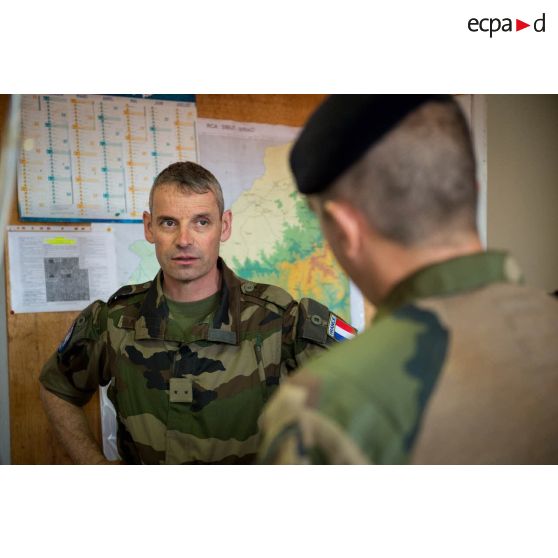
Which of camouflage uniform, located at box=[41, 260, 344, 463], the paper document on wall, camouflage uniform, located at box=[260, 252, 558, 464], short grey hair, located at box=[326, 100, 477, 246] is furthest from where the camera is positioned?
the paper document on wall

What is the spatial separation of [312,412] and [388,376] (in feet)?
0.24

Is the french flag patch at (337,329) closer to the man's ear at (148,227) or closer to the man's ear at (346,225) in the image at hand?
the man's ear at (148,227)

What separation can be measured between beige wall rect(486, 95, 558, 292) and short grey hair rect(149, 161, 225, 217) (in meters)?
0.73

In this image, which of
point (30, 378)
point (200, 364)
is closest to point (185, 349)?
point (200, 364)

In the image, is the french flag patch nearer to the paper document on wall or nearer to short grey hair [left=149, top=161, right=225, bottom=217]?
short grey hair [left=149, top=161, right=225, bottom=217]

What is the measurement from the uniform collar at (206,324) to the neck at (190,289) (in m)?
0.02

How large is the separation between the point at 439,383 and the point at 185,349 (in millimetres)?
829

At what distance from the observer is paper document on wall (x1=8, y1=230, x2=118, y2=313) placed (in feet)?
4.33

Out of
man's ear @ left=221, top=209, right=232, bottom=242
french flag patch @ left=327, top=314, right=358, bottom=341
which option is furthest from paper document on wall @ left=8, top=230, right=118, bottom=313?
french flag patch @ left=327, top=314, right=358, bottom=341

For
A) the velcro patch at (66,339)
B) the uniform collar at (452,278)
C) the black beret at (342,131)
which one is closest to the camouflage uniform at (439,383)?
the uniform collar at (452,278)

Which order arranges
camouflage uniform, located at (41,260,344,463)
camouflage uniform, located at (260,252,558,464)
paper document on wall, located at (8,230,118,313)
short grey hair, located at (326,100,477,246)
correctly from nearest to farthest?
camouflage uniform, located at (260,252,558,464), short grey hair, located at (326,100,477,246), camouflage uniform, located at (41,260,344,463), paper document on wall, located at (8,230,118,313)

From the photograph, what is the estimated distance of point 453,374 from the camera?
50 cm

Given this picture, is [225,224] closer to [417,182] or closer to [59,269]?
[59,269]
